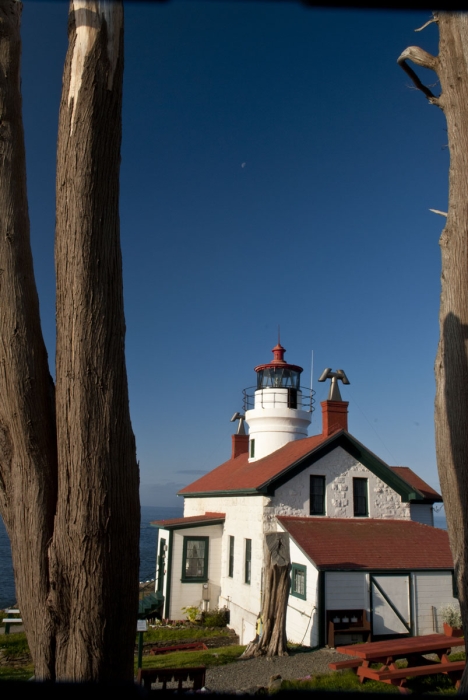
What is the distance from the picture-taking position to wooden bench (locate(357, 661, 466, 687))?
941 centimetres

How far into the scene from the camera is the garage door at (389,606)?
1439cm

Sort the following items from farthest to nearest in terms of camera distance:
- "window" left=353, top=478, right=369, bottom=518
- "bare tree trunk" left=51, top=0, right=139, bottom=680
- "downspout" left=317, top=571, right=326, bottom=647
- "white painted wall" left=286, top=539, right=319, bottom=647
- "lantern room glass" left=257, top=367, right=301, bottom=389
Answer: "lantern room glass" left=257, top=367, right=301, bottom=389 → "window" left=353, top=478, right=369, bottom=518 → "white painted wall" left=286, top=539, right=319, bottom=647 → "downspout" left=317, top=571, right=326, bottom=647 → "bare tree trunk" left=51, top=0, right=139, bottom=680

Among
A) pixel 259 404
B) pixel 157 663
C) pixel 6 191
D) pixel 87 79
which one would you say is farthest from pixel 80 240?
pixel 259 404

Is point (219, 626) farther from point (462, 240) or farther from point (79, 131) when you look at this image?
point (79, 131)

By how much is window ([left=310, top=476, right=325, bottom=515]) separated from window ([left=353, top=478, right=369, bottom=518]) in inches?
42.3

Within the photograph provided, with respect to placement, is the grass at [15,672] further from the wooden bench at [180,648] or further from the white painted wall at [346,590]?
the white painted wall at [346,590]

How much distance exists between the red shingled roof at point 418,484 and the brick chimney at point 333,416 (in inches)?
85.2

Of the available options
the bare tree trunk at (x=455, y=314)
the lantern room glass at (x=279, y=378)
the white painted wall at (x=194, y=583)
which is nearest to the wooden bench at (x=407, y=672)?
the bare tree trunk at (x=455, y=314)

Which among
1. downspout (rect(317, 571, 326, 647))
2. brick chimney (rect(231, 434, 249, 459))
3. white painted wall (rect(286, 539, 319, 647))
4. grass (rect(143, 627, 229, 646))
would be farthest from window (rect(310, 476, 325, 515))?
brick chimney (rect(231, 434, 249, 459))

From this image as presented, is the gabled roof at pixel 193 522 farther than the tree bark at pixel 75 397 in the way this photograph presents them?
Yes

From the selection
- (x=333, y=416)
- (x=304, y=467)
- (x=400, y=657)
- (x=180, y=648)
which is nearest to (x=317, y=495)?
(x=304, y=467)

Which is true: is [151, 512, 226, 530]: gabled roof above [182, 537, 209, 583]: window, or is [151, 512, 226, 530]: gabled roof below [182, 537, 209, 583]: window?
above

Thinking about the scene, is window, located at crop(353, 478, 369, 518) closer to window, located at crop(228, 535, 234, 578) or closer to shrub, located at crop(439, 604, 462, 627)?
shrub, located at crop(439, 604, 462, 627)

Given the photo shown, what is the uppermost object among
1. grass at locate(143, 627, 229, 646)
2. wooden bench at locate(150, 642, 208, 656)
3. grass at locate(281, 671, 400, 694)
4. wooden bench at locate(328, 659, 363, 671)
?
wooden bench at locate(328, 659, 363, 671)
